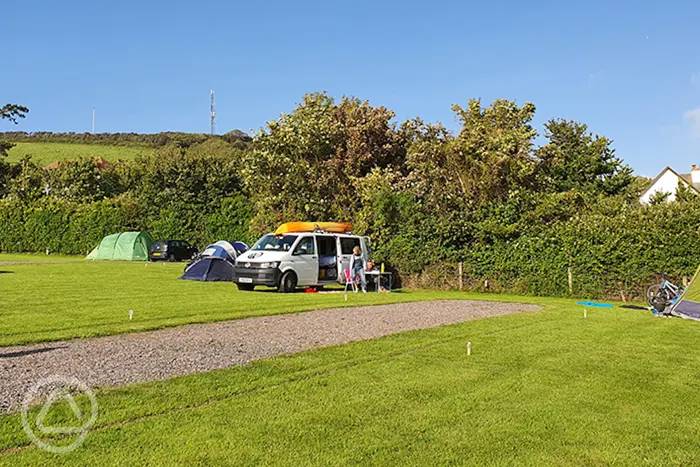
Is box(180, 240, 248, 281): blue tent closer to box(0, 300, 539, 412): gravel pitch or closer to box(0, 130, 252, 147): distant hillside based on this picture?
box(0, 300, 539, 412): gravel pitch

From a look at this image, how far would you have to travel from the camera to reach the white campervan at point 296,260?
59.3 ft

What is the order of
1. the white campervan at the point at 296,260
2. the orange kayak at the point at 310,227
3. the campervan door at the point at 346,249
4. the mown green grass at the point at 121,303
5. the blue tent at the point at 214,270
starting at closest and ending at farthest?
the mown green grass at the point at 121,303, the white campervan at the point at 296,260, the campervan door at the point at 346,249, the orange kayak at the point at 310,227, the blue tent at the point at 214,270

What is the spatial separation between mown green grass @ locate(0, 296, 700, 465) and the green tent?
1190 inches

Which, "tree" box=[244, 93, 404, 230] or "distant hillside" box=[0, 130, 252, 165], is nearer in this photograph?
"tree" box=[244, 93, 404, 230]

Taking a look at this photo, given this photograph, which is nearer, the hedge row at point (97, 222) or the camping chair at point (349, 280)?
the camping chair at point (349, 280)

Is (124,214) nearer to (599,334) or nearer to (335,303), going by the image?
(335,303)

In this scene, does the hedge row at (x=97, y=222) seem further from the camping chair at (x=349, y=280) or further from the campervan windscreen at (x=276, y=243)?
the camping chair at (x=349, y=280)

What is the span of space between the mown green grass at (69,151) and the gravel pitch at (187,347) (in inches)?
2913

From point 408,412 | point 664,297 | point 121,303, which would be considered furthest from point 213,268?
point 408,412

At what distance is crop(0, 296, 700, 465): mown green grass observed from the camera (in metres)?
4.34

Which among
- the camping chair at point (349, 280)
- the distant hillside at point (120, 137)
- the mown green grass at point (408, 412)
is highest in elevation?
the distant hillside at point (120, 137)

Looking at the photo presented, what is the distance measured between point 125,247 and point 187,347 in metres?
30.2

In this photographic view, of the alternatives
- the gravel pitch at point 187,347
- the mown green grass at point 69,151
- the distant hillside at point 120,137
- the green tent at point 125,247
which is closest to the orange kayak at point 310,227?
the gravel pitch at point 187,347

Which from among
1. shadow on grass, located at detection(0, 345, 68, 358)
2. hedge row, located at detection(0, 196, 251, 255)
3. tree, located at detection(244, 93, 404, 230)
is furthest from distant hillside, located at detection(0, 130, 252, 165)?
shadow on grass, located at detection(0, 345, 68, 358)
